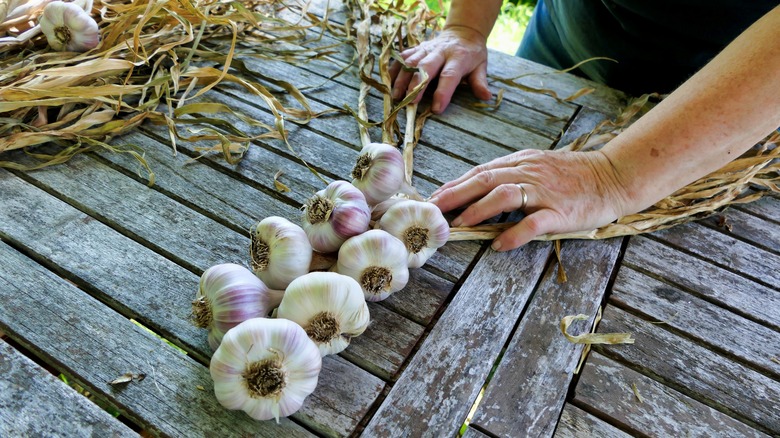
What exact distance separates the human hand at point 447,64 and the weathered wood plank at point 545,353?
572 millimetres

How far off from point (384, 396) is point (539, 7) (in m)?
1.66

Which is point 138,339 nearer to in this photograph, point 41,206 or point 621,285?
point 41,206

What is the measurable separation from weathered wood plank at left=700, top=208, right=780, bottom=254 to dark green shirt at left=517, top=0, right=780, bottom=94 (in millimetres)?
472

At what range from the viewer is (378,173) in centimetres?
101

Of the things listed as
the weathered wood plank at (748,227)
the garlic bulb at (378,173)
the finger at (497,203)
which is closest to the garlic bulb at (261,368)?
the garlic bulb at (378,173)

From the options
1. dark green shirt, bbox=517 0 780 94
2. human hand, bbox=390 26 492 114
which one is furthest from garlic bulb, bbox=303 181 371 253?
dark green shirt, bbox=517 0 780 94

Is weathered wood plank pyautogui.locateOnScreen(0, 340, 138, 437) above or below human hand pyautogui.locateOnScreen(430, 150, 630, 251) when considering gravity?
above

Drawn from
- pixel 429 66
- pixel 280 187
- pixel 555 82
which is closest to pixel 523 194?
pixel 280 187

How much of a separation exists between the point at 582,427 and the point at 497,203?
44cm

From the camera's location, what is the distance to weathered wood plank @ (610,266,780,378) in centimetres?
95

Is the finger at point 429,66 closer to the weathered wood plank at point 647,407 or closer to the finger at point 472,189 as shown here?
the finger at point 472,189

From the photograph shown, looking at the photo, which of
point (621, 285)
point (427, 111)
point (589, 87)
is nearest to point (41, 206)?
point (427, 111)

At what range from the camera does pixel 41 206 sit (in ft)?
3.40

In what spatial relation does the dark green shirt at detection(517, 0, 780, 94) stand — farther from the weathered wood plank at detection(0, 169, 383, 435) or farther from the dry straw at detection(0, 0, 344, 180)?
the weathered wood plank at detection(0, 169, 383, 435)
